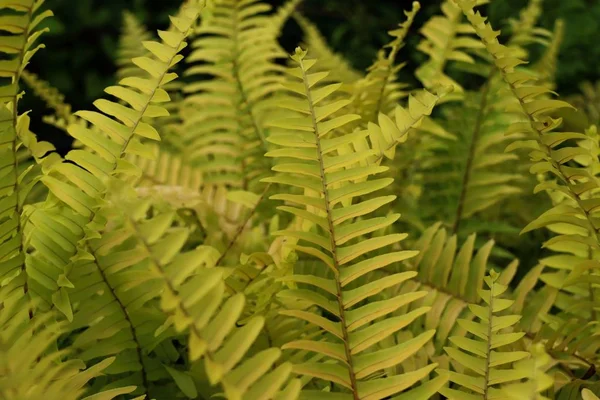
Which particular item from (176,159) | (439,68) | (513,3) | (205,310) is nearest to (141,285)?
(205,310)

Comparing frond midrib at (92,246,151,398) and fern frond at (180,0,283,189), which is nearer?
frond midrib at (92,246,151,398)

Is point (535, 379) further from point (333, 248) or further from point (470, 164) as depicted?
point (470, 164)

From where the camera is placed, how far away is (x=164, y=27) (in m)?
2.72

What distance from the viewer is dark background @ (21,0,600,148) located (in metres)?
2.31

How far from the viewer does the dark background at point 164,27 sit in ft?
7.57

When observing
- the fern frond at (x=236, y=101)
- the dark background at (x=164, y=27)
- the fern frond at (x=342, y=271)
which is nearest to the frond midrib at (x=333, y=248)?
the fern frond at (x=342, y=271)

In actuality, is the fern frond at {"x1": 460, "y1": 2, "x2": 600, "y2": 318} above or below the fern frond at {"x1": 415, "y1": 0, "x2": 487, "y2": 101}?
below

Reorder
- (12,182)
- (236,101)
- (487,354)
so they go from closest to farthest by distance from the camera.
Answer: (487,354)
(12,182)
(236,101)

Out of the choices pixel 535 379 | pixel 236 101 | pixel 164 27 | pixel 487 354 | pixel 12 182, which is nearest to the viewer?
pixel 535 379

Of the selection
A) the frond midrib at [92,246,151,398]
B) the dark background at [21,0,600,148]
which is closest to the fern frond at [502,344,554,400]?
the frond midrib at [92,246,151,398]

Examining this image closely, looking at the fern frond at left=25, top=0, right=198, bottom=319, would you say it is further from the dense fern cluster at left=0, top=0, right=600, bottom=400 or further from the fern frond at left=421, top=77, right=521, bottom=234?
the fern frond at left=421, top=77, right=521, bottom=234

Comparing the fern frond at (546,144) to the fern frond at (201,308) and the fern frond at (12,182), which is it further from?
the fern frond at (12,182)

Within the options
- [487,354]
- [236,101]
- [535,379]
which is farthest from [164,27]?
[535,379]

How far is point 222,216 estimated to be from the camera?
3.82 feet
